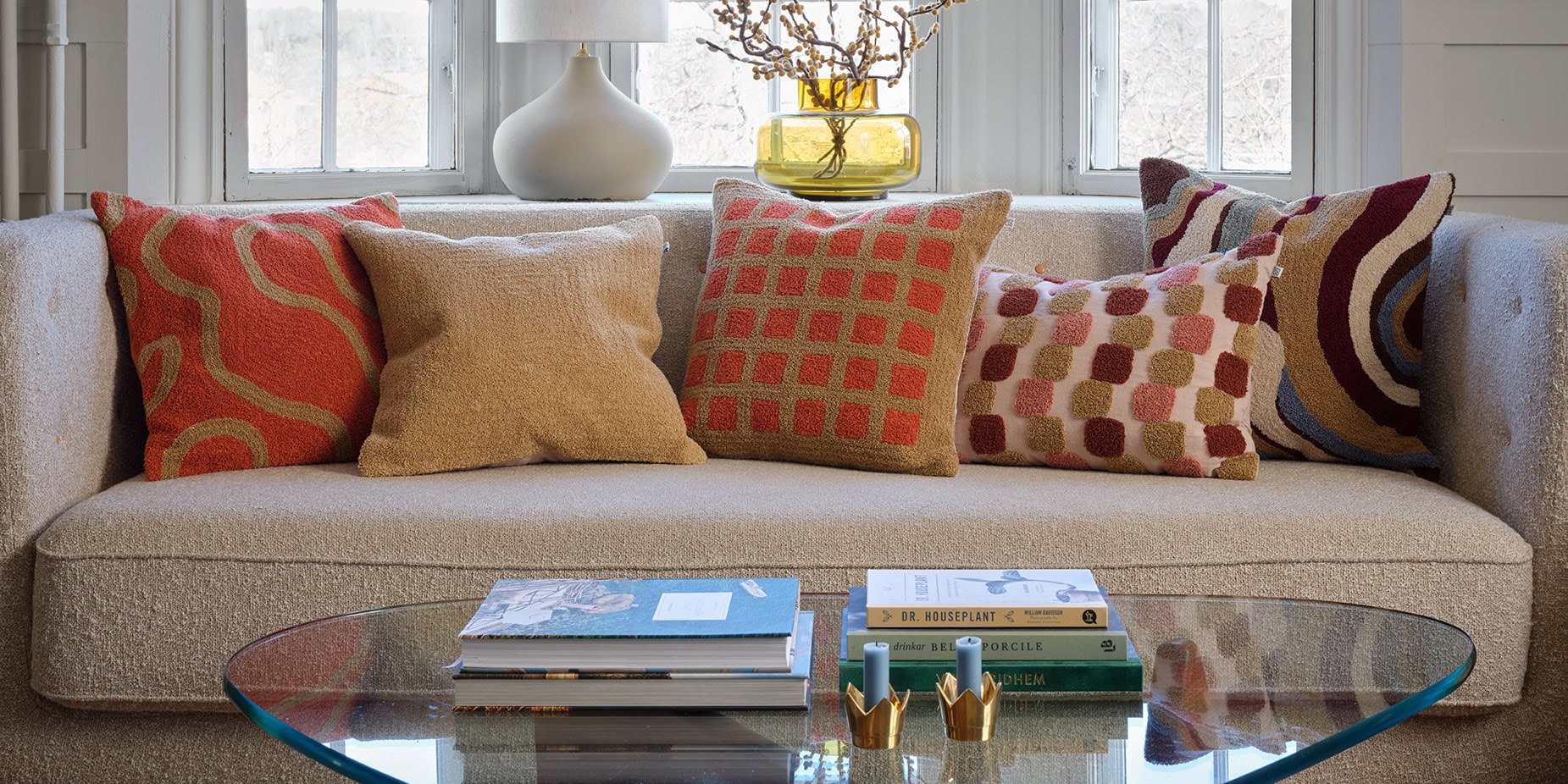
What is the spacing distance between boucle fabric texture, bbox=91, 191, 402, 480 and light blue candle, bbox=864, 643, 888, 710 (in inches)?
47.6

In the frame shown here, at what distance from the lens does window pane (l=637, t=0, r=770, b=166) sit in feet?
10.4

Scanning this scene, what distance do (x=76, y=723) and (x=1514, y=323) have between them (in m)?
1.79

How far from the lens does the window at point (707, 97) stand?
10.3 feet

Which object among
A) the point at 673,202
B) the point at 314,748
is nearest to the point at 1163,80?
the point at 673,202

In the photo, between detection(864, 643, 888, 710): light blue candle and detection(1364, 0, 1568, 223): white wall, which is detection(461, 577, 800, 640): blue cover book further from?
detection(1364, 0, 1568, 223): white wall

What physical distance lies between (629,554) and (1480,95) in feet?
6.05

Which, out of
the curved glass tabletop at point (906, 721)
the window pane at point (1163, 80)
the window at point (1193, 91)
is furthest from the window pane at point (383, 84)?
the curved glass tabletop at point (906, 721)

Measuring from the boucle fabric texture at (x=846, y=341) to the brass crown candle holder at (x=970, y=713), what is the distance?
0.93 meters

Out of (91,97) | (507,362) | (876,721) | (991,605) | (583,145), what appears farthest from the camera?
(583,145)

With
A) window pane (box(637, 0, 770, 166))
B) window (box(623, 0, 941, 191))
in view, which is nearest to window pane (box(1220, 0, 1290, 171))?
window (box(623, 0, 941, 191))

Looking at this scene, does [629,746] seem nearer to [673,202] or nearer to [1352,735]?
[1352,735]

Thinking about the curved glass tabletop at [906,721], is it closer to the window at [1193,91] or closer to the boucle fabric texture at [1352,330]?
the boucle fabric texture at [1352,330]

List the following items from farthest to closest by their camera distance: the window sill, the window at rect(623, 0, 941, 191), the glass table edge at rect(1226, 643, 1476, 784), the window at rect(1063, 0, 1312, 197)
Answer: the window at rect(623, 0, 941, 191) → the window at rect(1063, 0, 1312, 197) → the window sill → the glass table edge at rect(1226, 643, 1476, 784)

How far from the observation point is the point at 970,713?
1.02 m
